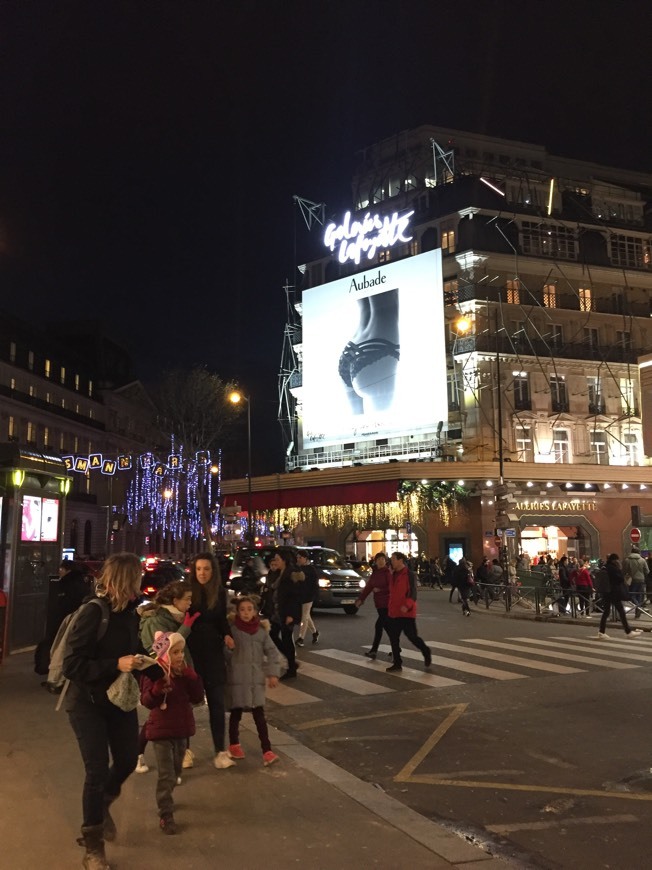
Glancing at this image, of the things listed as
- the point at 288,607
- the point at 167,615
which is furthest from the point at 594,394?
the point at 167,615

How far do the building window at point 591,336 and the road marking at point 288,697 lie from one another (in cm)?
3840

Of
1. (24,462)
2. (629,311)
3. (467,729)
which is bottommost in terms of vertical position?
(467,729)

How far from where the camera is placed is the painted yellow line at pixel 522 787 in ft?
20.0

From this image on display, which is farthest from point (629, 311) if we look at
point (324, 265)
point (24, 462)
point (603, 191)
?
point (24, 462)

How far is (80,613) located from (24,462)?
28.7 feet

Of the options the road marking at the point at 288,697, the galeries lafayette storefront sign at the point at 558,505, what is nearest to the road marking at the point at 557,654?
the road marking at the point at 288,697

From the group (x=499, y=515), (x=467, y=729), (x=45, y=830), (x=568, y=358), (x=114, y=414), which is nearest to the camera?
(x=45, y=830)

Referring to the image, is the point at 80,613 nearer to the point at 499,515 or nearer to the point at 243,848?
the point at 243,848

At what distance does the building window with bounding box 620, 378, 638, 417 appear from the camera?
44250 mm

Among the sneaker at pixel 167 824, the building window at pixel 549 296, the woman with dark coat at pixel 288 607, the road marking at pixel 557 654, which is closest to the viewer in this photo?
the sneaker at pixel 167 824

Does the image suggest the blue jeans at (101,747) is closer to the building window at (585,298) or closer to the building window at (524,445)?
the building window at (524,445)

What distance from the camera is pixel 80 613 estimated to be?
454cm

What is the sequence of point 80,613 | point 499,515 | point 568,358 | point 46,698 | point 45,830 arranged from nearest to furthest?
point 80,613 → point 45,830 → point 46,698 → point 499,515 → point 568,358

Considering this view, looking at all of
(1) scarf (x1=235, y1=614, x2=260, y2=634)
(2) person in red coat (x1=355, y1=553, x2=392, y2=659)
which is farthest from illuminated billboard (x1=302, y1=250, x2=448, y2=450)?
(1) scarf (x1=235, y1=614, x2=260, y2=634)
